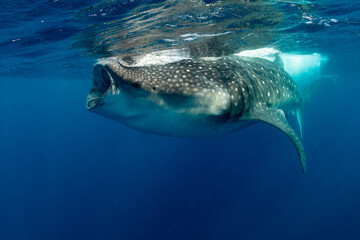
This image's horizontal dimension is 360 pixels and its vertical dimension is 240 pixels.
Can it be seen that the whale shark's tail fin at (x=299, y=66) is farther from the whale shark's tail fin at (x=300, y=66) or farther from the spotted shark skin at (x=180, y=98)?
the spotted shark skin at (x=180, y=98)

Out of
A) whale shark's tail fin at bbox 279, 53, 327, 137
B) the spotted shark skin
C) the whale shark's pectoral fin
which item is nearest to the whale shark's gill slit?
the spotted shark skin

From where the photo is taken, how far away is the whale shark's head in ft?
9.92

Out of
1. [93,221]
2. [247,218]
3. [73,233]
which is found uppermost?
[247,218]

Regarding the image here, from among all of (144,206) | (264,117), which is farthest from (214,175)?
(264,117)

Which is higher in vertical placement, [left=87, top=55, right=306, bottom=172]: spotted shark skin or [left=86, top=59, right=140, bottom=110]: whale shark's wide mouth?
[left=86, top=59, right=140, bottom=110]: whale shark's wide mouth

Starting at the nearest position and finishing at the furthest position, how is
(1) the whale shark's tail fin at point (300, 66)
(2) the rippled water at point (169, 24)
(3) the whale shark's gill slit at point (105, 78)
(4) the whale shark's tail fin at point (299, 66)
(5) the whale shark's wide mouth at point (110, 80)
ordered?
(5) the whale shark's wide mouth at point (110, 80) < (3) the whale shark's gill slit at point (105, 78) < (2) the rippled water at point (169, 24) < (4) the whale shark's tail fin at point (299, 66) < (1) the whale shark's tail fin at point (300, 66)

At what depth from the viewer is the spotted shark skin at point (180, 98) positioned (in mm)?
3062

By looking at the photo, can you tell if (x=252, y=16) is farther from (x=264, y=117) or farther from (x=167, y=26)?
(x=264, y=117)

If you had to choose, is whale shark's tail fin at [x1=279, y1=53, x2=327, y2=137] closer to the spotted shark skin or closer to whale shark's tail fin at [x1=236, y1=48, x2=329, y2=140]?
whale shark's tail fin at [x1=236, y1=48, x2=329, y2=140]

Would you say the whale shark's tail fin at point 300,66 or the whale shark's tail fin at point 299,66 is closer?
the whale shark's tail fin at point 299,66

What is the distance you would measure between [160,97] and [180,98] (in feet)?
0.86

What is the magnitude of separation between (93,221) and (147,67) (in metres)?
24.1

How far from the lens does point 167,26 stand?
24.9ft

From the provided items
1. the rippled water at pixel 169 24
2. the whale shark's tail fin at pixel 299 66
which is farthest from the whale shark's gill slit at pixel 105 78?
the whale shark's tail fin at pixel 299 66
